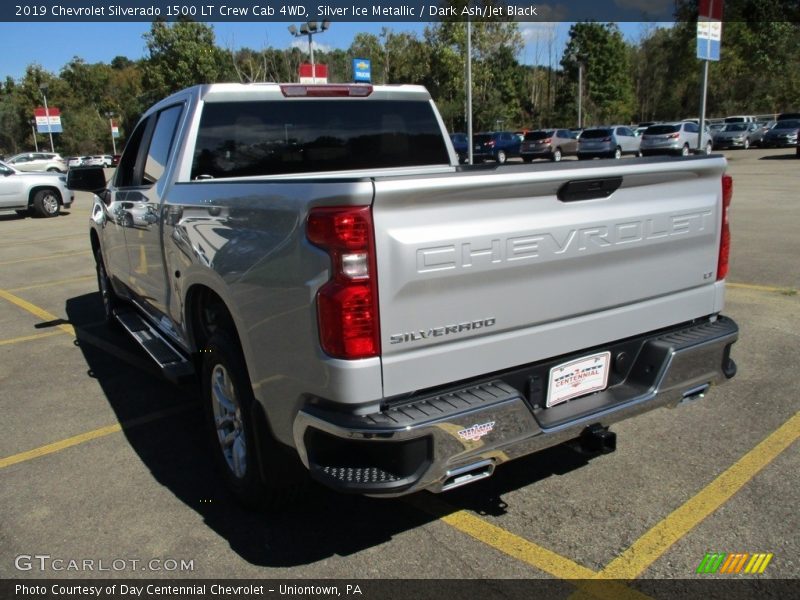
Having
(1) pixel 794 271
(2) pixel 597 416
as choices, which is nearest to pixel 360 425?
(2) pixel 597 416

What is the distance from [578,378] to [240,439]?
162 cm

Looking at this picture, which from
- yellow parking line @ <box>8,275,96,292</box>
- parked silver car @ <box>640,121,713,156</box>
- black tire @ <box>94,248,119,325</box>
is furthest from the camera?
parked silver car @ <box>640,121,713,156</box>

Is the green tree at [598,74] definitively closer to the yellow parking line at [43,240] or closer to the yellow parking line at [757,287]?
the yellow parking line at [43,240]

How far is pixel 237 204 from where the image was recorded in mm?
2887

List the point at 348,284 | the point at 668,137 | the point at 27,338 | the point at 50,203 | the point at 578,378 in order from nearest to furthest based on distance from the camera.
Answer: the point at 348,284
the point at 578,378
the point at 27,338
the point at 50,203
the point at 668,137

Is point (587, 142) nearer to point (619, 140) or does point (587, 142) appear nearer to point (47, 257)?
point (619, 140)

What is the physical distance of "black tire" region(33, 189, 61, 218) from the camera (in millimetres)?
19422

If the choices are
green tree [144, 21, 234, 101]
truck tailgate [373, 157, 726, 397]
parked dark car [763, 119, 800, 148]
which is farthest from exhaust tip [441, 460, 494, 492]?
green tree [144, 21, 234, 101]

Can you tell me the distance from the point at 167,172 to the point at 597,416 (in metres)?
2.84

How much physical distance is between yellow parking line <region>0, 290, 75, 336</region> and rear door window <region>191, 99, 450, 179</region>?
3.84 meters

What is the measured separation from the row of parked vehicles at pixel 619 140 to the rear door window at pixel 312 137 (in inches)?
1092

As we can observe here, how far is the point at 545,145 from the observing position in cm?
3472

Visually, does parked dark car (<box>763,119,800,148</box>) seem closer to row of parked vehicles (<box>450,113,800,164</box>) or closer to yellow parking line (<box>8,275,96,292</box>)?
row of parked vehicles (<box>450,113,800,164</box>)

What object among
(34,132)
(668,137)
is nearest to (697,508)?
(668,137)
